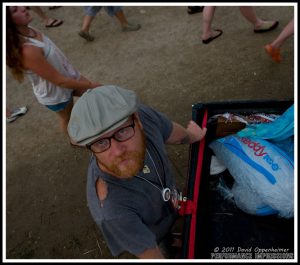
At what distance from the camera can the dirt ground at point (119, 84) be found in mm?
2695

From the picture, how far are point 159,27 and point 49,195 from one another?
2.52 m

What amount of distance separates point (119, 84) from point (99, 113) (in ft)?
7.98

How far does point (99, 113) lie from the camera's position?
1.31 metres

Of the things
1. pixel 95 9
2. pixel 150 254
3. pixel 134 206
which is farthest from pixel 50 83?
pixel 95 9

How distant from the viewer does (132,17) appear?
14.7 feet

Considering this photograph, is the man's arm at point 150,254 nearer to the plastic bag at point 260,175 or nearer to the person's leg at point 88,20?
the plastic bag at point 260,175

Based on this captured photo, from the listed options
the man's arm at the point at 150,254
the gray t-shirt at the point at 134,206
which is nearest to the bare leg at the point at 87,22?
the gray t-shirt at the point at 134,206

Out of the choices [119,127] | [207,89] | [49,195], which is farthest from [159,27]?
[119,127]

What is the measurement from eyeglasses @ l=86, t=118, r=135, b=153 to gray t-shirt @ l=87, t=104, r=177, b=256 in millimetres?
104

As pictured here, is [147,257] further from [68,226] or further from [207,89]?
[207,89]

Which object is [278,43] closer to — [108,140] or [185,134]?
[185,134]

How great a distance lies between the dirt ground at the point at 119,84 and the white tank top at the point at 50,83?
88 cm

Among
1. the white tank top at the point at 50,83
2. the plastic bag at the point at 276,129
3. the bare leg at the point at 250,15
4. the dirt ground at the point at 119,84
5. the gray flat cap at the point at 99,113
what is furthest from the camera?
the bare leg at the point at 250,15

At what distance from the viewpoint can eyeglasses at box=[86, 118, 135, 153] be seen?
133cm
